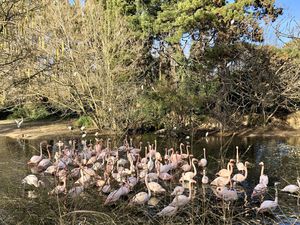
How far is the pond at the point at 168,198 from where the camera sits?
457 cm

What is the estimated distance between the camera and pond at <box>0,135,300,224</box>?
4570mm

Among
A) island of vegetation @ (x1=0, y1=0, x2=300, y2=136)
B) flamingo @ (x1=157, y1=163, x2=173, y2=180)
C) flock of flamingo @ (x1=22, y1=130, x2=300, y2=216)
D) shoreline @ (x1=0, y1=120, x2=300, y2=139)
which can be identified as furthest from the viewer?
shoreline @ (x1=0, y1=120, x2=300, y2=139)

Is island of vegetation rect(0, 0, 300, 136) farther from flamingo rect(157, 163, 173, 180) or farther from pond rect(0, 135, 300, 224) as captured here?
flamingo rect(157, 163, 173, 180)

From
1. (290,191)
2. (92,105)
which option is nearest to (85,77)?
(92,105)

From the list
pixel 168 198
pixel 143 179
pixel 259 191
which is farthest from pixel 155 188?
pixel 259 191

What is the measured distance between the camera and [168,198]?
24.2 ft

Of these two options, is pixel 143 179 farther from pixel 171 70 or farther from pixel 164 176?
pixel 171 70

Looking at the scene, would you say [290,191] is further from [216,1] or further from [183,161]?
[216,1]

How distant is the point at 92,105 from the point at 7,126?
774cm

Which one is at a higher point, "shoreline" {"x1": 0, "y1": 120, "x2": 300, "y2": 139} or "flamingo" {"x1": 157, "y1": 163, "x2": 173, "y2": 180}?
"flamingo" {"x1": 157, "y1": 163, "x2": 173, "y2": 180}

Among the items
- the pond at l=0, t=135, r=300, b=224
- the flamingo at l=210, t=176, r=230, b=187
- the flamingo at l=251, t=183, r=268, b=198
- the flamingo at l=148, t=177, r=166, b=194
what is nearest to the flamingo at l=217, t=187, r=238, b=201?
the pond at l=0, t=135, r=300, b=224

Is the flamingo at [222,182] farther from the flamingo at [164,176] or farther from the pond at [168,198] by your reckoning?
the flamingo at [164,176]

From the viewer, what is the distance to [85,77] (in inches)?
663

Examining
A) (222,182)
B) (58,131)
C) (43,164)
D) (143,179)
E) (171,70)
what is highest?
(171,70)
